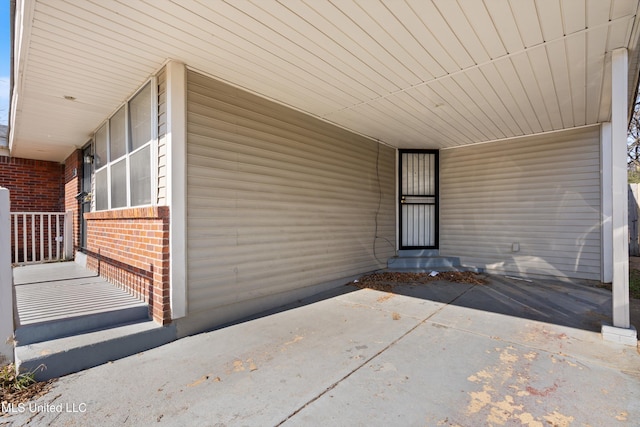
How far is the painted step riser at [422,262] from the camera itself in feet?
20.6

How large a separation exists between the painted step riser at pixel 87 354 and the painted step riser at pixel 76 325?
6.0 inches

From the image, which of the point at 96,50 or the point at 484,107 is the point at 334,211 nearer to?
the point at 484,107

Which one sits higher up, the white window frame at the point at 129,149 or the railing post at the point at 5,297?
the white window frame at the point at 129,149

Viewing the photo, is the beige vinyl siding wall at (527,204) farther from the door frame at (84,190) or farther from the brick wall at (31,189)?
the brick wall at (31,189)

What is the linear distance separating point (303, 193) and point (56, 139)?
491 cm

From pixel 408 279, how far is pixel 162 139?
4.62 meters

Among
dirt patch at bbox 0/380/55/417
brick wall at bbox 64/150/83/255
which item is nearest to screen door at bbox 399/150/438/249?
dirt patch at bbox 0/380/55/417

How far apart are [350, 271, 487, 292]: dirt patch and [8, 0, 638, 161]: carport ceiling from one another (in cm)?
284

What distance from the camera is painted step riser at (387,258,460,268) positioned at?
629 cm

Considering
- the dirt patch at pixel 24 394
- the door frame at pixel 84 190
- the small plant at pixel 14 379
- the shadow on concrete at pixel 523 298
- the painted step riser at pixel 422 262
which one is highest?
the door frame at pixel 84 190

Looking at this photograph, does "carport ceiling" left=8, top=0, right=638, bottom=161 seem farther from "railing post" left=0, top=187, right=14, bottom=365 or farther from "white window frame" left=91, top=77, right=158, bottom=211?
"railing post" left=0, top=187, right=14, bottom=365

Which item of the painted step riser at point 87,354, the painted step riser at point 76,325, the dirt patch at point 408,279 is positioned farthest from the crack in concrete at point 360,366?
the painted step riser at point 76,325

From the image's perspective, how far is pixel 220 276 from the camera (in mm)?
3406

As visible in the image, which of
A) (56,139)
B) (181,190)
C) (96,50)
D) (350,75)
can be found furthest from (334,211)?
(56,139)
